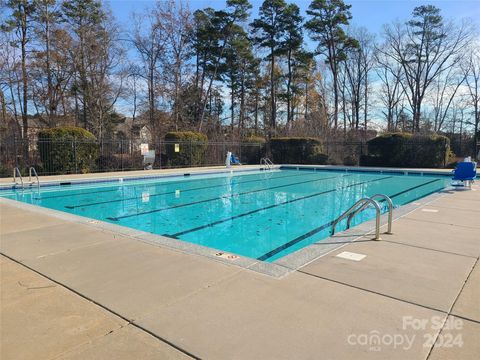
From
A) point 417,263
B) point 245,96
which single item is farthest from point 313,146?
point 417,263

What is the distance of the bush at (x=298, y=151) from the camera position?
21.7m

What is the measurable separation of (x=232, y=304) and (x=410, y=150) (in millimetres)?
18626

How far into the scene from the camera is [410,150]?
734 inches

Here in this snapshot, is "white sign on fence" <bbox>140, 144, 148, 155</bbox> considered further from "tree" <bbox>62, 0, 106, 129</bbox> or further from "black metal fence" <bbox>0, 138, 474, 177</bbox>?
"tree" <bbox>62, 0, 106, 129</bbox>

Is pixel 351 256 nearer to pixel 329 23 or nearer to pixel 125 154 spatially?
pixel 125 154

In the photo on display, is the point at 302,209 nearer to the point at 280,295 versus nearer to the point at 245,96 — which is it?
the point at 280,295

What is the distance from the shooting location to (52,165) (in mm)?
14242

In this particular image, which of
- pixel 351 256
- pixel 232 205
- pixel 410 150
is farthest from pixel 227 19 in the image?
pixel 351 256

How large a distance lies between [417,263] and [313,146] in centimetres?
1856

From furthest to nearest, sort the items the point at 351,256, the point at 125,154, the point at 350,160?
the point at 350,160
the point at 125,154
the point at 351,256

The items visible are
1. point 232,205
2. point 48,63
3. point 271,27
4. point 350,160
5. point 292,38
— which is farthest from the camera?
point 292,38

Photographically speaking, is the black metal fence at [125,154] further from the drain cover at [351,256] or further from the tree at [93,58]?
the drain cover at [351,256]

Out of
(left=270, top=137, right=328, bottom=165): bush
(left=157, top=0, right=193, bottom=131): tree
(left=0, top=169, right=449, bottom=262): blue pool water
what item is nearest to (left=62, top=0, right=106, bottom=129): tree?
(left=157, top=0, right=193, bottom=131): tree

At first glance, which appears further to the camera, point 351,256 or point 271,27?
point 271,27
